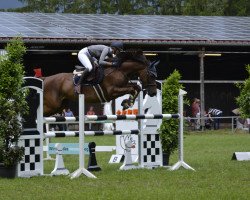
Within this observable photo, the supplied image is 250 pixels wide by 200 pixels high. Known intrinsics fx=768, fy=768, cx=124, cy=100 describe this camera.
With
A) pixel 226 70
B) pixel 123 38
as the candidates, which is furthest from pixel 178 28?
pixel 123 38

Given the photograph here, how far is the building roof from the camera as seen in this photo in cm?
2859

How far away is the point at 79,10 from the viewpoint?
2468 inches

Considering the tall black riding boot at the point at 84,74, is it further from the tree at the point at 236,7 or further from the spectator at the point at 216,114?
the tree at the point at 236,7

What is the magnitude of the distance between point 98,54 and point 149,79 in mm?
1576

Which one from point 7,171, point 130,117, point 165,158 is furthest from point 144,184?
point 165,158

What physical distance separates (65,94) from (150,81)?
2704 mm

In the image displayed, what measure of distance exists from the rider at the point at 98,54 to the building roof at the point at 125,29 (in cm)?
1253

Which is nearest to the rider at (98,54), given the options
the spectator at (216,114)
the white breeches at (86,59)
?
the white breeches at (86,59)

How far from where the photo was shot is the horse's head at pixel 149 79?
13.3 meters

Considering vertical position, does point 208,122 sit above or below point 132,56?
below

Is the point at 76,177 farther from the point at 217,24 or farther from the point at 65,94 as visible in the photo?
the point at 217,24

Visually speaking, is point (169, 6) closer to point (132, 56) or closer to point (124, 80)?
point (124, 80)

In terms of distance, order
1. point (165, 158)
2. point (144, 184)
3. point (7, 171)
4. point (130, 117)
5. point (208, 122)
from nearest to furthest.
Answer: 1. point (144, 184)
2. point (7, 171)
3. point (130, 117)
4. point (165, 158)
5. point (208, 122)

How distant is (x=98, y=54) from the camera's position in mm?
14734
